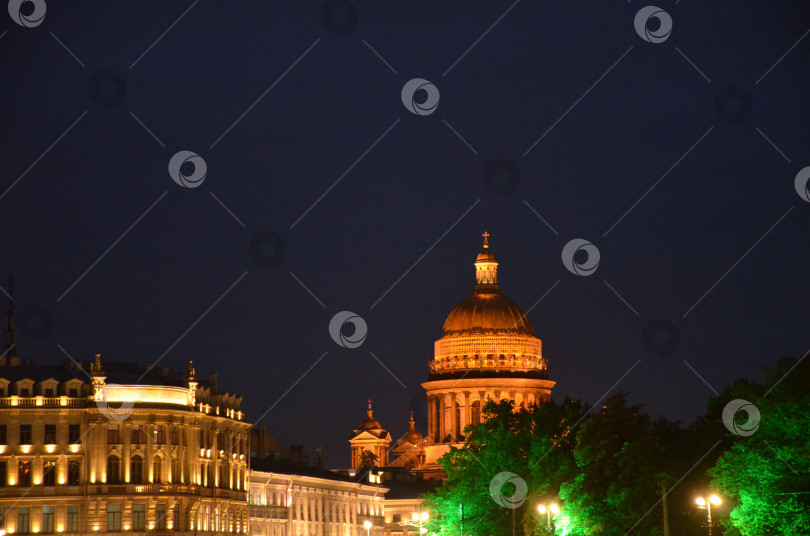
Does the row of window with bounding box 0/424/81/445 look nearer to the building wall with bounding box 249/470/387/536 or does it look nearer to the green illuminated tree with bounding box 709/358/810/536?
the building wall with bounding box 249/470/387/536

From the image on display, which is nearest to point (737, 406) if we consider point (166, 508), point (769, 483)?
point (769, 483)

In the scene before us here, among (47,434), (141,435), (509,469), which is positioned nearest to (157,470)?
(141,435)

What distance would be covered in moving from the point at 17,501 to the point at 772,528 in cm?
6559

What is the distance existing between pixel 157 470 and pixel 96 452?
5476 mm

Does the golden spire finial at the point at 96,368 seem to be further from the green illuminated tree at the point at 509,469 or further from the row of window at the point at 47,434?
the green illuminated tree at the point at 509,469

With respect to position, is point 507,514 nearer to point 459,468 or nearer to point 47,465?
point 459,468

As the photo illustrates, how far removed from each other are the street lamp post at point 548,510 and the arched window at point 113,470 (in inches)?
1476

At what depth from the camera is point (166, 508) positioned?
15312 cm

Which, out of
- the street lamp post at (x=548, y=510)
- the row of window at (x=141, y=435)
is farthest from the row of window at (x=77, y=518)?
the street lamp post at (x=548, y=510)

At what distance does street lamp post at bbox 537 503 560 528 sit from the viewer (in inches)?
4952

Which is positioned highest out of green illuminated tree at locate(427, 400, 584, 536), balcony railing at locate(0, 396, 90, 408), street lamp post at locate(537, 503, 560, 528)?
balcony railing at locate(0, 396, 90, 408)

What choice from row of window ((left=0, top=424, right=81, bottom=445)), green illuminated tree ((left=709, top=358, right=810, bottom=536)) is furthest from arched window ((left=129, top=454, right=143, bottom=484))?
green illuminated tree ((left=709, top=358, right=810, bottom=536))

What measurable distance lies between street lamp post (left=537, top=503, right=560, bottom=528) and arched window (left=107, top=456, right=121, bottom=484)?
123 feet

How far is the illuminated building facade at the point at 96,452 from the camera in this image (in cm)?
14900
